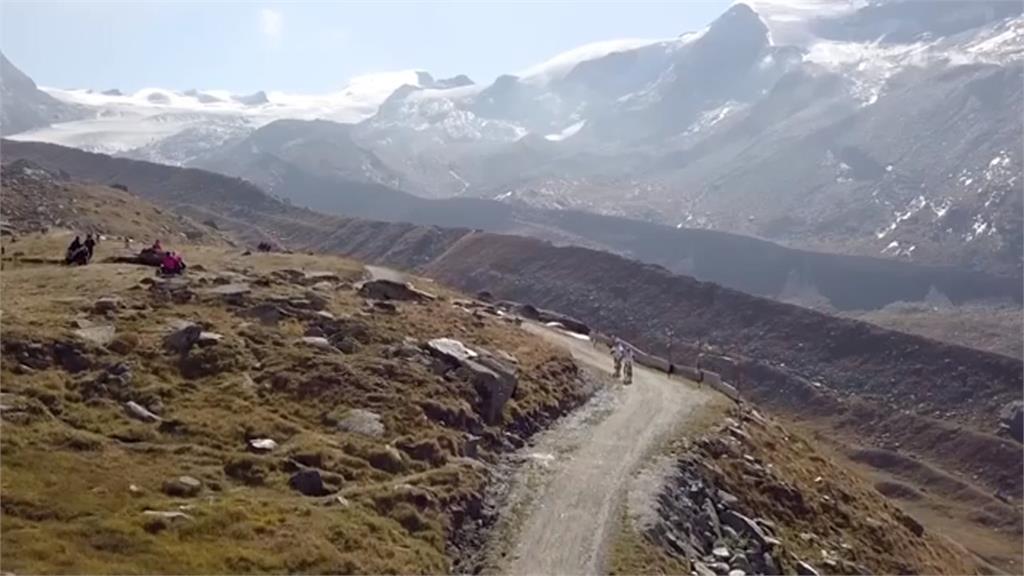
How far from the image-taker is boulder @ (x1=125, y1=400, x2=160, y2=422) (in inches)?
1352

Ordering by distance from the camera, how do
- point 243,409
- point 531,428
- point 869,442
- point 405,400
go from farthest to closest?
point 869,442 → point 531,428 → point 405,400 → point 243,409

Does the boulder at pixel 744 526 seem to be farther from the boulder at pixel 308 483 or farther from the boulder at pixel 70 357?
the boulder at pixel 70 357

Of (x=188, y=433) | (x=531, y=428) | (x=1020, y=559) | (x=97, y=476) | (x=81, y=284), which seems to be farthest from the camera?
(x=1020, y=559)

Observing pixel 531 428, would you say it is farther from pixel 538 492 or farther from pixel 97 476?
pixel 97 476

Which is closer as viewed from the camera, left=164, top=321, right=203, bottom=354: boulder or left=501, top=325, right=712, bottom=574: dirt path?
left=501, top=325, right=712, bottom=574: dirt path

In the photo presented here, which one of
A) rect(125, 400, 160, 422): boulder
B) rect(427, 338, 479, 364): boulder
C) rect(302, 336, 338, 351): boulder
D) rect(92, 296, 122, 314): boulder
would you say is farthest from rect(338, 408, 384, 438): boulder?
rect(92, 296, 122, 314): boulder

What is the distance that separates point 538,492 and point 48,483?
51.4 feet

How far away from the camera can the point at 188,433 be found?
33.9 m

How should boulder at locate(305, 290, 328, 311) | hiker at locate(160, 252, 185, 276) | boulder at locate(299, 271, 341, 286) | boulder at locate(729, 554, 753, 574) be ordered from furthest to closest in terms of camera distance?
boulder at locate(299, 271, 341, 286)
hiker at locate(160, 252, 185, 276)
boulder at locate(305, 290, 328, 311)
boulder at locate(729, 554, 753, 574)

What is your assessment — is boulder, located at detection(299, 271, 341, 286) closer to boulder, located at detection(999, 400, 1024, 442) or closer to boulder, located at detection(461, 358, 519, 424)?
boulder, located at detection(461, 358, 519, 424)

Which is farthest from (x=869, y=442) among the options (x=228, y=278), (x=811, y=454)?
(x=228, y=278)

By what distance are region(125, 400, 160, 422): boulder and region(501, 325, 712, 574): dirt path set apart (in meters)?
12.0

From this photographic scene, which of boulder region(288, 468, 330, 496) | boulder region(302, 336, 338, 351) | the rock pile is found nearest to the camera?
boulder region(288, 468, 330, 496)

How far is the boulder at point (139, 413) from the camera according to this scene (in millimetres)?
34344
